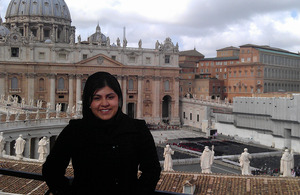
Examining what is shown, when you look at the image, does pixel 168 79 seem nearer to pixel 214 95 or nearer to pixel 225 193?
pixel 214 95

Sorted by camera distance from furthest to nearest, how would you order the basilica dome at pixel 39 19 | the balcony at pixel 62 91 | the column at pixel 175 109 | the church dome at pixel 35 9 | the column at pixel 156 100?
the church dome at pixel 35 9 → the basilica dome at pixel 39 19 → the column at pixel 175 109 → the column at pixel 156 100 → the balcony at pixel 62 91

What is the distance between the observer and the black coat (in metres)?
3.96

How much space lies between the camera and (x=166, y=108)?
84.8 meters

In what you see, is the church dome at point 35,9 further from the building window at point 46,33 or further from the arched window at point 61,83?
the arched window at point 61,83

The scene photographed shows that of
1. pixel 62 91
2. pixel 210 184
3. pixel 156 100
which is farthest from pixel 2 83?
pixel 210 184

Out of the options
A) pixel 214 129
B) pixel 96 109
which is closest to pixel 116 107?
pixel 96 109

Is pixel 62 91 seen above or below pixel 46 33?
below

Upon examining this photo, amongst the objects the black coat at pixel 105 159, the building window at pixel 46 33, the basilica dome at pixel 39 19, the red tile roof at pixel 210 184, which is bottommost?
the red tile roof at pixel 210 184

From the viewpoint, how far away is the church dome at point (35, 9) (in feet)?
299

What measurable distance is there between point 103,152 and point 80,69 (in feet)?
238

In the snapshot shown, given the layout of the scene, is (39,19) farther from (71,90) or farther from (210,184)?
(210,184)

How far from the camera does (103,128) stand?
416cm

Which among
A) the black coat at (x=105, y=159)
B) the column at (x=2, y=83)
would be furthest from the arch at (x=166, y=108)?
the black coat at (x=105, y=159)

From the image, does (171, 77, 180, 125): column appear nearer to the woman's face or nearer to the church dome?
the church dome
